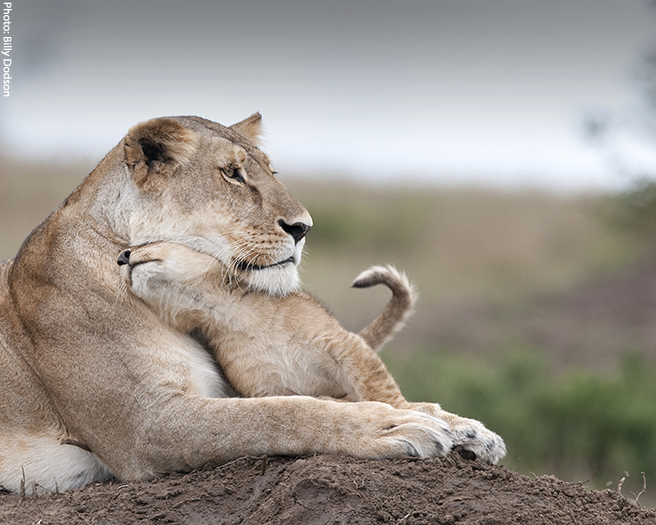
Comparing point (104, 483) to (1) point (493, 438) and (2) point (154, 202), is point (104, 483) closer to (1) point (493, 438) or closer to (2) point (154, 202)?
(2) point (154, 202)

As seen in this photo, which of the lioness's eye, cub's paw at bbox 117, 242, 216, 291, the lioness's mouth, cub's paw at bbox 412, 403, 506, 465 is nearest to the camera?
cub's paw at bbox 412, 403, 506, 465

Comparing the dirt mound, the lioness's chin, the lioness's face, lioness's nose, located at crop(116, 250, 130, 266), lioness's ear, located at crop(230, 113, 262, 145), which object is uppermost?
lioness's ear, located at crop(230, 113, 262, 145)

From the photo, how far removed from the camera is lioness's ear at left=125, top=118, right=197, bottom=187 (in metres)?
3.97

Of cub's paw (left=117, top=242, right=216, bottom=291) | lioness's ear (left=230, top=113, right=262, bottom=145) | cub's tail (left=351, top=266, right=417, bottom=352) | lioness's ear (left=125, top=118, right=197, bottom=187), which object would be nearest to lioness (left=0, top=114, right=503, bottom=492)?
lioness's ear (left=125, top=118, right=197, bottom=187)

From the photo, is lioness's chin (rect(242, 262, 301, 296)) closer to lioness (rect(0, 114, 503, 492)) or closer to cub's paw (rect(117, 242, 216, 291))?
lioness (rect(0, 114, 503, 492))

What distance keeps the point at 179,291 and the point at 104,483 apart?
3.09 feet

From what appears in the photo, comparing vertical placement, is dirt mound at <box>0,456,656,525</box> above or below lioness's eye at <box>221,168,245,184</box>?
below

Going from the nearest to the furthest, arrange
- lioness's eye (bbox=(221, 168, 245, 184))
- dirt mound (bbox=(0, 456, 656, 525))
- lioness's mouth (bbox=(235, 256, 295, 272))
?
dirt mound (bbox=(0, 456, 656, 525)) < lioness's mouth (bbox=(235, 256, 295, 272)) < lioness's eye (bbox=(221, 168, 245, 184))

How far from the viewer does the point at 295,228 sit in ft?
13.0

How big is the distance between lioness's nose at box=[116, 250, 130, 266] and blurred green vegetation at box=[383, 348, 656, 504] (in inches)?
320

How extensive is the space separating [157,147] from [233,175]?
14.7 inches

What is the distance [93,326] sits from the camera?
3.77 metres

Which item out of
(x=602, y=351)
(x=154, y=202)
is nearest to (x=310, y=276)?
(x=602, y=351)

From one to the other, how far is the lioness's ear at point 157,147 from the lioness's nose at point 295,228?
0.56 m
